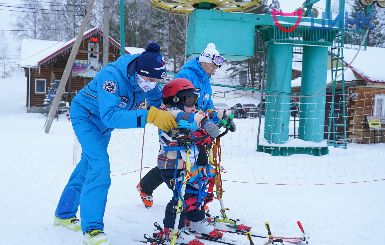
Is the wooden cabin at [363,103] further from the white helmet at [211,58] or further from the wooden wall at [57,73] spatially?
the wooden wall at [57,73]

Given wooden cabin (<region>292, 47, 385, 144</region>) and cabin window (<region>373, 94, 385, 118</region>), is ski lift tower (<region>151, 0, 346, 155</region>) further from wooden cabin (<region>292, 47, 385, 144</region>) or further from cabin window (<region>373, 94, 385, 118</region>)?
cabin window (<region>373, 94, 385, 118</region>)

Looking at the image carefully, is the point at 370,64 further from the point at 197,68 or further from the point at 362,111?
the point at 197,68

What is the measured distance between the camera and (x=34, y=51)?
98.9ft

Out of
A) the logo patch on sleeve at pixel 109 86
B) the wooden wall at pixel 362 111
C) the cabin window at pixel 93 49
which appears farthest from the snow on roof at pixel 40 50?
the logo patch on sleeve at pixel 109 86

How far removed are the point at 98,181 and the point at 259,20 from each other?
7358 mm

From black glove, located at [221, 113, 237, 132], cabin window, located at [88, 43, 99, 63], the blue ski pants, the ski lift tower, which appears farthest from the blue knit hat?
cabin window, located at [88, 43, 99, 63]

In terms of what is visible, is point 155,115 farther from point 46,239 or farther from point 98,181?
point 46,239

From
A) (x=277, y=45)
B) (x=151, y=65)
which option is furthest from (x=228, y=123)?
(x=277, y=45)

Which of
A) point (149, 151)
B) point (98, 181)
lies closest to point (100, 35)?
point (149, 151)

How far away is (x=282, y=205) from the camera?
17.9 ft

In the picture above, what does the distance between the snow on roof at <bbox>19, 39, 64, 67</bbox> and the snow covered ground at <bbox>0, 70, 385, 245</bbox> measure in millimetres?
18970

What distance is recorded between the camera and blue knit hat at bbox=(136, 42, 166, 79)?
3576 millimetres

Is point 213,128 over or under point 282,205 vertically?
over

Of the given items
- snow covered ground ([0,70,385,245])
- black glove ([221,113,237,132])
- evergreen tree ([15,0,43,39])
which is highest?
evergreen tree ([15,0,43,39])
